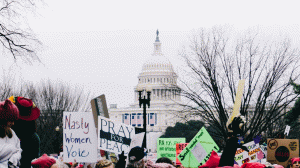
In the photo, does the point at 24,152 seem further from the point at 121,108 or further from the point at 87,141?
the point at 121,108

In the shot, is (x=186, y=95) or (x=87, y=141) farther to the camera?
(x=186, y=95)

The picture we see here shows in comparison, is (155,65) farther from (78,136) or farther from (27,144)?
(27,144)

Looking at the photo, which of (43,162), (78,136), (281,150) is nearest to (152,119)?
(281,150)

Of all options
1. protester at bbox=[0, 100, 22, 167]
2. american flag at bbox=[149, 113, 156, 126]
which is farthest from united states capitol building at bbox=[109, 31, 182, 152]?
protester at bbox=[0, 100, 22, 167]

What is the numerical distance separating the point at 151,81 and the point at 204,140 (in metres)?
127

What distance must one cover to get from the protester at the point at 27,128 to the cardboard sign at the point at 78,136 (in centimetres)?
215

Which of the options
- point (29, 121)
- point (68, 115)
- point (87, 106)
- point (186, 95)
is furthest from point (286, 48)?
point (87, 106)

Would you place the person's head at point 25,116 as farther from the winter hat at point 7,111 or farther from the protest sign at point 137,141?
the protest sign at point 137,141

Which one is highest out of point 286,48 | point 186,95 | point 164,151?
point 286,48

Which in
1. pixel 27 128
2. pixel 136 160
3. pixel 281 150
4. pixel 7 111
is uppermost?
pixel 7 111

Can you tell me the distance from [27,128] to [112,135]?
5.96ft

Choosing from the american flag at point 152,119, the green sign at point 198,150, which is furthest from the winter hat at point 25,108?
the american flag at point 152,119

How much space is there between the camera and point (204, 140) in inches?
323

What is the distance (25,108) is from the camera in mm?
4578
